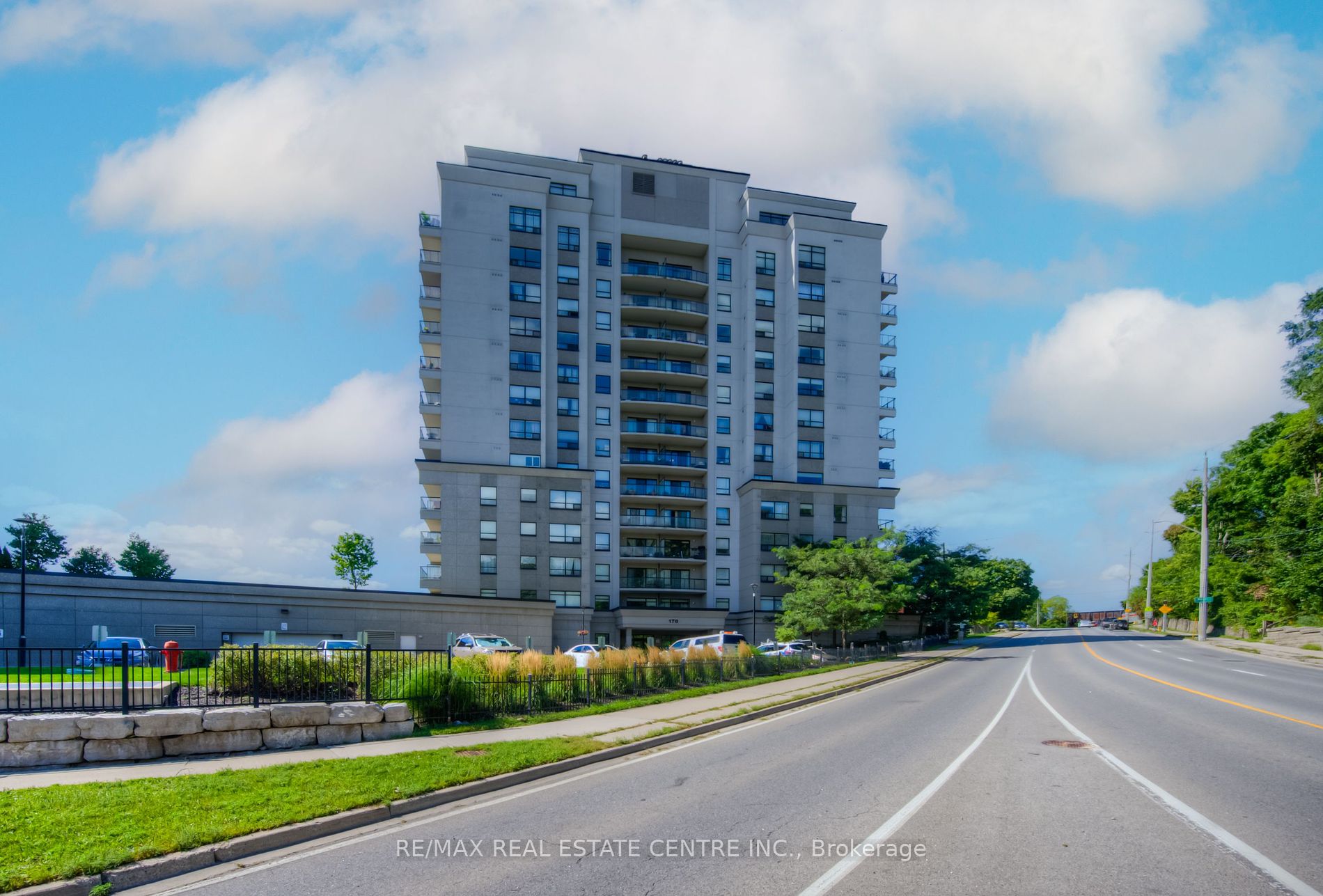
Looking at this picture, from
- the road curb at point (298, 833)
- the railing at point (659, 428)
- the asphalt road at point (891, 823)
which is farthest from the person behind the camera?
the railing at point (659, 428)

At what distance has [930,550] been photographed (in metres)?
63.5

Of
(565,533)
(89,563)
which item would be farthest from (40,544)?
(565,533)

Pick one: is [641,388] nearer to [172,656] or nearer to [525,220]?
[525,220]

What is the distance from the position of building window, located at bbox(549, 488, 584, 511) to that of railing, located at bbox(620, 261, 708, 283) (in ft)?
60.3

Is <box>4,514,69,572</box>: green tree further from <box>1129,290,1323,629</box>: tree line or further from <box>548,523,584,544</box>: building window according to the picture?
<box>1129,290,1323,629</box>: tree line

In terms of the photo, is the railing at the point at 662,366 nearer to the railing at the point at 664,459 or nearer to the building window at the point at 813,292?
the railing at the point at 664,459

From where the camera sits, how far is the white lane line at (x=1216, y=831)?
20.5 feet

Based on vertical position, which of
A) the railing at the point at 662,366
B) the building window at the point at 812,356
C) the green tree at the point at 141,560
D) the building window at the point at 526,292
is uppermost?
the building window at the point at 526,292

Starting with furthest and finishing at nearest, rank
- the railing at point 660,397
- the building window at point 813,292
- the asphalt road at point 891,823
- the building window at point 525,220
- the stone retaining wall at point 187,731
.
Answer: the building window at point 813,292
the railing at point 660,397
the building window at point 525,220
the stone retaining wall at point 187,731
the asphalt road at point 891,823

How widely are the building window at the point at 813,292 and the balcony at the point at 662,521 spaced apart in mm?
20073

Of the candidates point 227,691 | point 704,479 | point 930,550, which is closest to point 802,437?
point 704,479

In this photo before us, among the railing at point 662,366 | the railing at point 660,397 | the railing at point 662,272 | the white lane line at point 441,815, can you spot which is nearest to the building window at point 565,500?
the railing at point 660,397

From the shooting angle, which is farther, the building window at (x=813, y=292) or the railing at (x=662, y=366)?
the building window at (x=813, y=292)

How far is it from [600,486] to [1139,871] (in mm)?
55008
